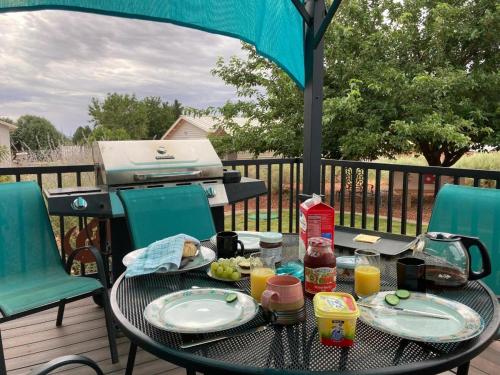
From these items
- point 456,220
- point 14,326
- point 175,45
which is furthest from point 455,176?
point 175,45

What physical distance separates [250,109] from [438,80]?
4329 mm

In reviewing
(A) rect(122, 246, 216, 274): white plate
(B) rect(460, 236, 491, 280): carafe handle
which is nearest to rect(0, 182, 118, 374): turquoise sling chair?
(A) rect(122, 246, 216, 274): white plate

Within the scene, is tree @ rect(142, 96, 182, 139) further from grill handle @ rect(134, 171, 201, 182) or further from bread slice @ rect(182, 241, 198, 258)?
bread slice @ rect(182, 241, 198, 258)

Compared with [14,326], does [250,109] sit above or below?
above

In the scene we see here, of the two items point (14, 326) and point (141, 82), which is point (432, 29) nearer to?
point (14, 326)

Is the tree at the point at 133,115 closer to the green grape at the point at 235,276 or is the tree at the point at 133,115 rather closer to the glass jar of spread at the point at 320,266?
the green grape at the point at 235,276

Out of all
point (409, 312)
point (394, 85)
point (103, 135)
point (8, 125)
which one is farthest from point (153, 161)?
point (8, 125)

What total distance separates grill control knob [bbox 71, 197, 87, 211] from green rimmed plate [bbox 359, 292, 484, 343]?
200cm

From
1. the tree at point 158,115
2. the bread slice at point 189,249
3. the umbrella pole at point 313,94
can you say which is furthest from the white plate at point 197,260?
the tree at point 158,115

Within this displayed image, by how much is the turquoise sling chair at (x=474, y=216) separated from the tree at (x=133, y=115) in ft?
106

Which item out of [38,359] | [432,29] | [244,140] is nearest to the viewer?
[38,359]

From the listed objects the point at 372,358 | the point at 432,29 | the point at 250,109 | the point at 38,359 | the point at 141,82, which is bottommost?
the point at 38,359

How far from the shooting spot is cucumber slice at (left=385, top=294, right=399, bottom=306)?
111cm

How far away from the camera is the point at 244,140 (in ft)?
33.7
